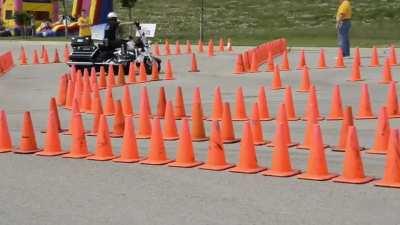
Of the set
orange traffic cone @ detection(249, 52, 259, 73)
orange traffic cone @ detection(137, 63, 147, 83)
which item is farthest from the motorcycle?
orange traffic cone @ detection(249, 52, 259, 73)

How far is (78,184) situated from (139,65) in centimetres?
1478

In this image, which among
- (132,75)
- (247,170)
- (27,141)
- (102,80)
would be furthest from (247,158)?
(132,75)

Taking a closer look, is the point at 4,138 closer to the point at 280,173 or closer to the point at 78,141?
the point at 78,141

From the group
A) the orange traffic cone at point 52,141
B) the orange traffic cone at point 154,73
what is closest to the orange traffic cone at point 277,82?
the orange traffic cone at point 154,73

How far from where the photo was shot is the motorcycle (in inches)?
914

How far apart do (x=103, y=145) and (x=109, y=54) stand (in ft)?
45.0

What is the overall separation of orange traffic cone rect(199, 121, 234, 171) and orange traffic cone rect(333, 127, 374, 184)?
1.50 meters

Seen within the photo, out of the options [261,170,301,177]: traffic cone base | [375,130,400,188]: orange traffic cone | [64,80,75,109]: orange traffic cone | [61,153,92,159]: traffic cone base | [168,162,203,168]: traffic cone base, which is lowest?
[64,80,75,109]: orange traffic cone

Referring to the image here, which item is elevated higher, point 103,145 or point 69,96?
point 103,145

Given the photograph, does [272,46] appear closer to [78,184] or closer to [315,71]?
[315,71]

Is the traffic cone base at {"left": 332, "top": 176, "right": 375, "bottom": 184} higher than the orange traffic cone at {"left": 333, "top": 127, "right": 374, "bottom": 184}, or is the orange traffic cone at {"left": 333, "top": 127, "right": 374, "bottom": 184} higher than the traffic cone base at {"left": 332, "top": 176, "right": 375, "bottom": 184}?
the orange traffic cone at {"left": 333, "top": 127, "right": 374, "bottom": 184}

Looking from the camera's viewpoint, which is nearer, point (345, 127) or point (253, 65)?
point (345, 127)

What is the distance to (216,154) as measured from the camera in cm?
924

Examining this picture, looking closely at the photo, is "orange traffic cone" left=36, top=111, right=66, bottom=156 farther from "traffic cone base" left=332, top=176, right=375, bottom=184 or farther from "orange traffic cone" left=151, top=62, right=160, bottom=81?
"orange traffic cone" left=151, top=62, right=160, bottom=81
